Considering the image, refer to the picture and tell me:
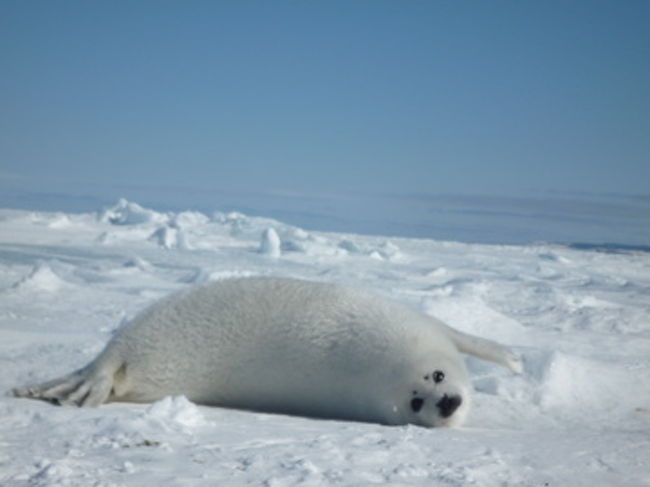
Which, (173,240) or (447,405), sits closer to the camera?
(447,405)

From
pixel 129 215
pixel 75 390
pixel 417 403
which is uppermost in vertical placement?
pixel 417 403

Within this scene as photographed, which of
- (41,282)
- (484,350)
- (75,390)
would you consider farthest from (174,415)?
(41,282)

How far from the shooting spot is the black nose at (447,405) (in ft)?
9.11

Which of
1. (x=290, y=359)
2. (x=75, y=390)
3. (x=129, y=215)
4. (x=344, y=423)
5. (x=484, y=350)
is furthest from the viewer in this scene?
(x=129, y=215)

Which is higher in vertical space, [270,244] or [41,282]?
[41,282]

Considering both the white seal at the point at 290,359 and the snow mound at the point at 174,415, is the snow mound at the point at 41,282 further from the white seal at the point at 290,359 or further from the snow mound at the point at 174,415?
the snow mound at the point at 174,415

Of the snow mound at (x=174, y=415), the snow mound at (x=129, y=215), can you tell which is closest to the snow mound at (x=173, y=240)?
the snow mound at (x=129, y=215)

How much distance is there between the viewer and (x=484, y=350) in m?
3.42

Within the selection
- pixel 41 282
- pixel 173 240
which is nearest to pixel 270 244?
pixel 173 240

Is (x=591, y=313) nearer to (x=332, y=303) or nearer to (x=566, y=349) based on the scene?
(x=566, y=349)

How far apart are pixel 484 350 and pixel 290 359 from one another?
40.5 inches

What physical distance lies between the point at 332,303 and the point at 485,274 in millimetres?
A: 12069

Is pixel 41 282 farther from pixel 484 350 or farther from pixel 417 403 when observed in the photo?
→ pixel 417 403

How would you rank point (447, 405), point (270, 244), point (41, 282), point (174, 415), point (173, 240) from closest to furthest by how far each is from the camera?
point (174, 415)
point (447, 405)
point (41, 282)
point (270, 244)
point (173, 240)
